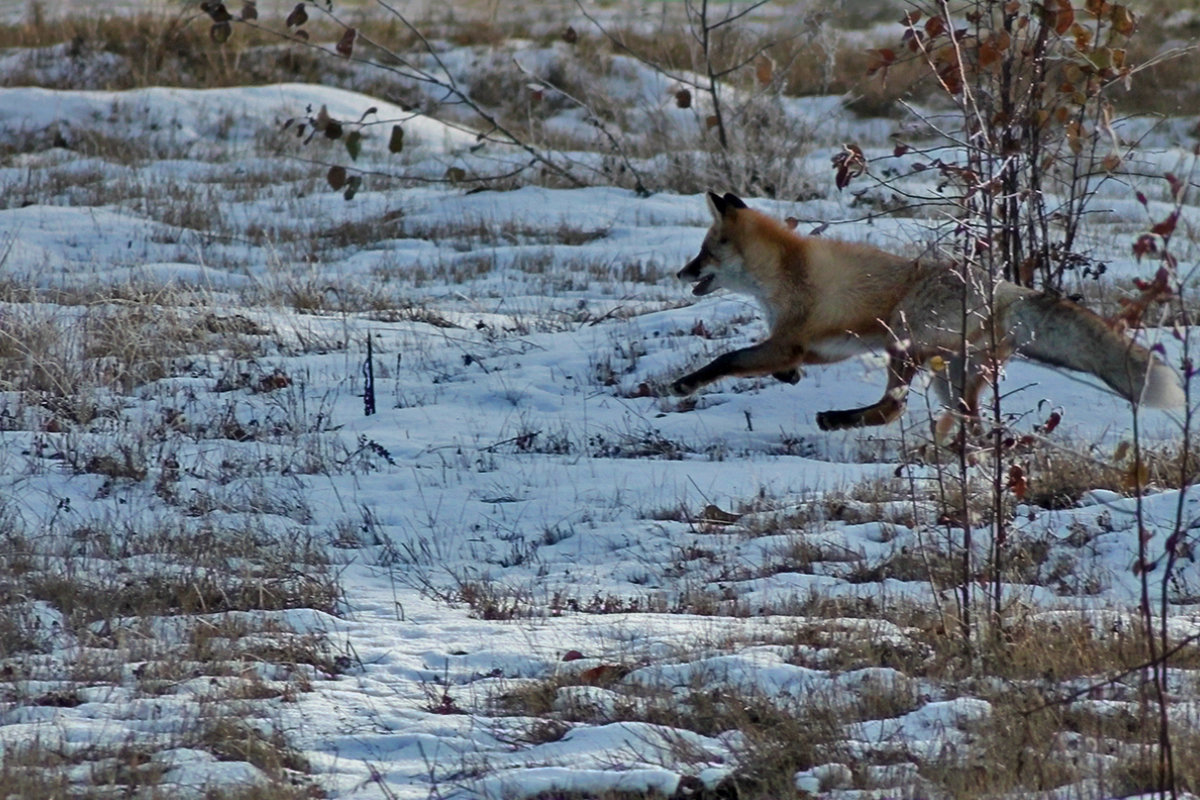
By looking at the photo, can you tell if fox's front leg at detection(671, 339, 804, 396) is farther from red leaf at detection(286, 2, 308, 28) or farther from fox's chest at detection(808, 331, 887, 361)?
red leaf at detection(286, 2, 308, 28)

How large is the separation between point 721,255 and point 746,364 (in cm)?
92

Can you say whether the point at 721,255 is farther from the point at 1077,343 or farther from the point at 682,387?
the point at 1077,343

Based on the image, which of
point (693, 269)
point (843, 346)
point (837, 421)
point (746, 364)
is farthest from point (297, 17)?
point (837, 421)

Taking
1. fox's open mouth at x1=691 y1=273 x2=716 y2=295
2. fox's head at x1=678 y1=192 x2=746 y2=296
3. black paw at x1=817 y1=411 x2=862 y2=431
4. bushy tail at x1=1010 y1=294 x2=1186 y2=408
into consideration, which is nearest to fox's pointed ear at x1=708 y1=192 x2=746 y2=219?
fox's head at x1=678 y1=192 x2=746 y2=296

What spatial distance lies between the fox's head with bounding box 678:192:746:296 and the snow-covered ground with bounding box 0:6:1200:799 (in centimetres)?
47

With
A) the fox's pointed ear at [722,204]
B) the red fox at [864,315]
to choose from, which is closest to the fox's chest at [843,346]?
the red fox at [864,315]

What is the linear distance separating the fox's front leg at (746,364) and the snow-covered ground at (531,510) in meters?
0.16

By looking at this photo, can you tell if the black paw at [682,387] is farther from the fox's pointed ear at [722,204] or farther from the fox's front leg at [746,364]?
the fox's pointed ear at [722,204]

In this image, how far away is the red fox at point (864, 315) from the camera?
6789 mm

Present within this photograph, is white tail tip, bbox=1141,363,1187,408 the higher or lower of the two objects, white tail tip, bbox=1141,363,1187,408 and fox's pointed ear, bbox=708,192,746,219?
the lower

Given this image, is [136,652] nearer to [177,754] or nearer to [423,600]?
[177,754]

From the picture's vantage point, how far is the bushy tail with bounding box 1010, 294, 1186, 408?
655 cm

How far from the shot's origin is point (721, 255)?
8383 millimetres

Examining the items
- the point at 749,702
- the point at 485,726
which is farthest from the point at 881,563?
the point at 485,726
